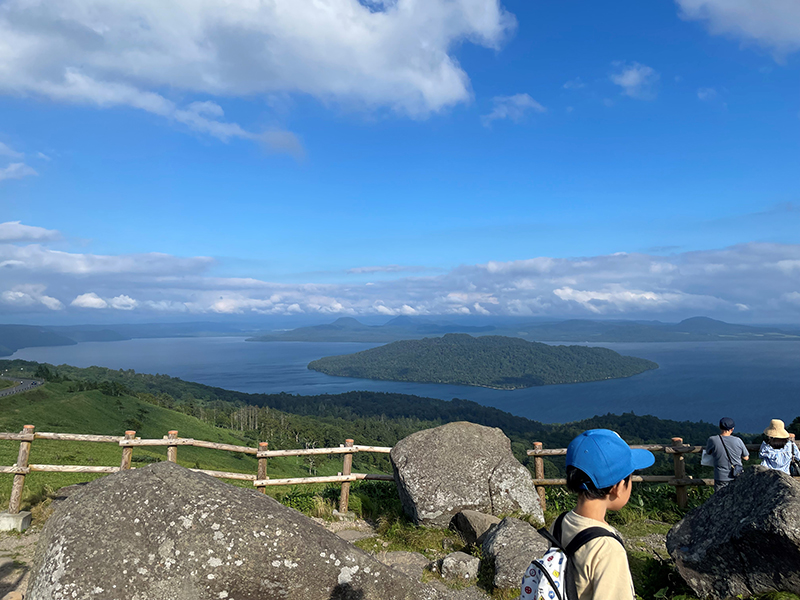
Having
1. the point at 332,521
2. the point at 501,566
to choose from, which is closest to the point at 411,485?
the point at 332,521

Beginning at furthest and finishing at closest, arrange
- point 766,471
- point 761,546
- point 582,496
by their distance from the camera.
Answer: point 766,471 < point 761,546 < point 582,496

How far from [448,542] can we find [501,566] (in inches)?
60.4

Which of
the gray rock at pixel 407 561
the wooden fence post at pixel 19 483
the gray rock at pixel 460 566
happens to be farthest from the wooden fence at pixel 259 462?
the gray rock at pixel 460 566

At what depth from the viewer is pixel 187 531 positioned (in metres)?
3.76

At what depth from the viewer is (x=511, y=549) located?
6.21m

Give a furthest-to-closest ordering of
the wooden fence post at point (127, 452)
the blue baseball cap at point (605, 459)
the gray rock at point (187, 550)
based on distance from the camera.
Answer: the wooden fence post at point (127, 452) → the gray rock at point (187, 550) → the blue baseball cap at point (605, 459)

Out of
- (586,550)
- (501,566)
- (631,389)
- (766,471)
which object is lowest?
(631,389)

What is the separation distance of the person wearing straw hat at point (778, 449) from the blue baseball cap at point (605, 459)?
284 inches

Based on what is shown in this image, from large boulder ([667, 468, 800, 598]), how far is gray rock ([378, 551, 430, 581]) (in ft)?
10.7

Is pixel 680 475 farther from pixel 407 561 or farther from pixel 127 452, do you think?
pixel 127 452

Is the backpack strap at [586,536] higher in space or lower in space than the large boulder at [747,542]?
higher

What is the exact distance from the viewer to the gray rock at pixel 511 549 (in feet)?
19.1

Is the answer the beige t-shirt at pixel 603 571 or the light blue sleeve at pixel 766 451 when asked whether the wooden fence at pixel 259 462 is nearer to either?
the light blue sleeve at pixel 766 451

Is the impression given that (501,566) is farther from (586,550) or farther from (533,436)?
(533,436)
